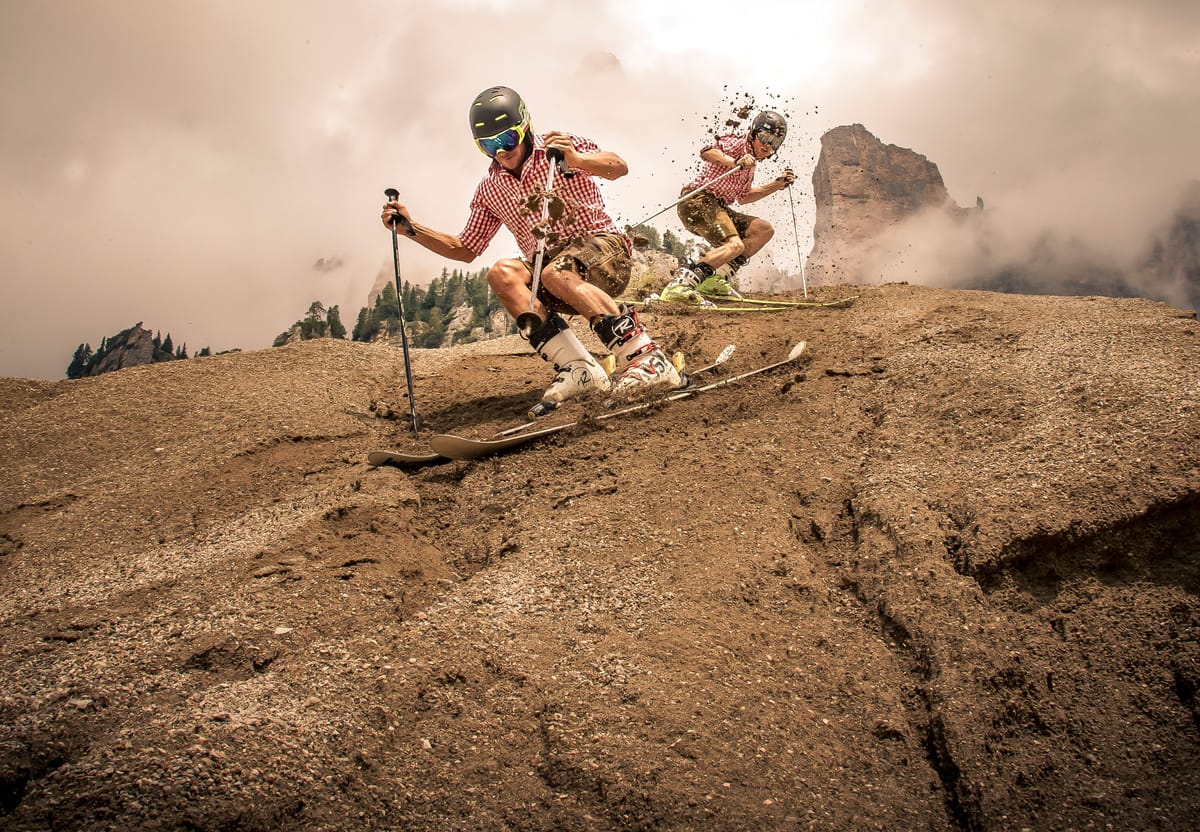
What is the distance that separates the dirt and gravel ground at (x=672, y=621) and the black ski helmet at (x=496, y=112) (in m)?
2.09

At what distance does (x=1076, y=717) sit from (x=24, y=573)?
4598mm

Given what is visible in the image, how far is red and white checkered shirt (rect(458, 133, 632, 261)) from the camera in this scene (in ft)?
17.1

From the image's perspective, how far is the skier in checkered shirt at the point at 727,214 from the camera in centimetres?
874

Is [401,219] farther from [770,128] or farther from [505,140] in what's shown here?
[770,128]

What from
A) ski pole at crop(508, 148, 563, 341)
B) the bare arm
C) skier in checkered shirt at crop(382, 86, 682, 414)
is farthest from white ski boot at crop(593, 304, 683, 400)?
the bare arm

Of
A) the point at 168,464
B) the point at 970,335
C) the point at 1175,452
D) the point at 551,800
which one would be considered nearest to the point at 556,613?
the point at 551,800

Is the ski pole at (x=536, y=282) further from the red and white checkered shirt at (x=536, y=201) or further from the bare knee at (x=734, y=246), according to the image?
the bare knee at (x=734, y=246)

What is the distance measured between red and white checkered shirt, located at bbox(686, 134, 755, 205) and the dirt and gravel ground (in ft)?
15.0

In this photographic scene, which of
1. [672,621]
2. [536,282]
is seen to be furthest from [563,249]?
[672,621]

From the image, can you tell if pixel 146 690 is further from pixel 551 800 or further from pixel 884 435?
pixel 884 435

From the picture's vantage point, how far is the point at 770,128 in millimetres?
8664

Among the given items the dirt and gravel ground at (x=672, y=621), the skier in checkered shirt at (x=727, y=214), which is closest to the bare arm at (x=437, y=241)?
the dirt and gravel ground at (x=672, y=621)

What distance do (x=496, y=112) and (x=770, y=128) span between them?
185 inches

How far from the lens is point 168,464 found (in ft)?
16.9
